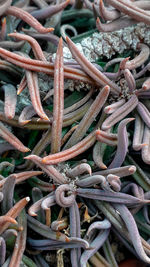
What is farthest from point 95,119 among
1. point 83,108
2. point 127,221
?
point 127,221

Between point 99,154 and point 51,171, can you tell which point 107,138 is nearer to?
point 99,154

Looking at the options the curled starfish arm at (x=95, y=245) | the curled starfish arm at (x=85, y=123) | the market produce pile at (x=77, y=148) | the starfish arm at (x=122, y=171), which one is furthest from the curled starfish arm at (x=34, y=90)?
the curled starfish arm at (x=95, y=245)

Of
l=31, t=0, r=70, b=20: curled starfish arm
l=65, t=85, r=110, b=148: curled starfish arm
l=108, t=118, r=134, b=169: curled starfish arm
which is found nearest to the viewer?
l=108, t=118, r=134, b=169: curled starfish arm

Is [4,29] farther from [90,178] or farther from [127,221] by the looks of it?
[127,221]

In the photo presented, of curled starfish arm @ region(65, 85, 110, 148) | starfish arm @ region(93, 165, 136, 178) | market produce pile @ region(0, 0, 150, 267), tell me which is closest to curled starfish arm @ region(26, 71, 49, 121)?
market produce pile @ region(0, 0, 150, 267)

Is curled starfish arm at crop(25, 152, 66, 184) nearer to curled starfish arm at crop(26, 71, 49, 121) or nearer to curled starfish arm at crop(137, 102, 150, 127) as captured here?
curled starfish arm at crop(26, 71, 49, 121)
